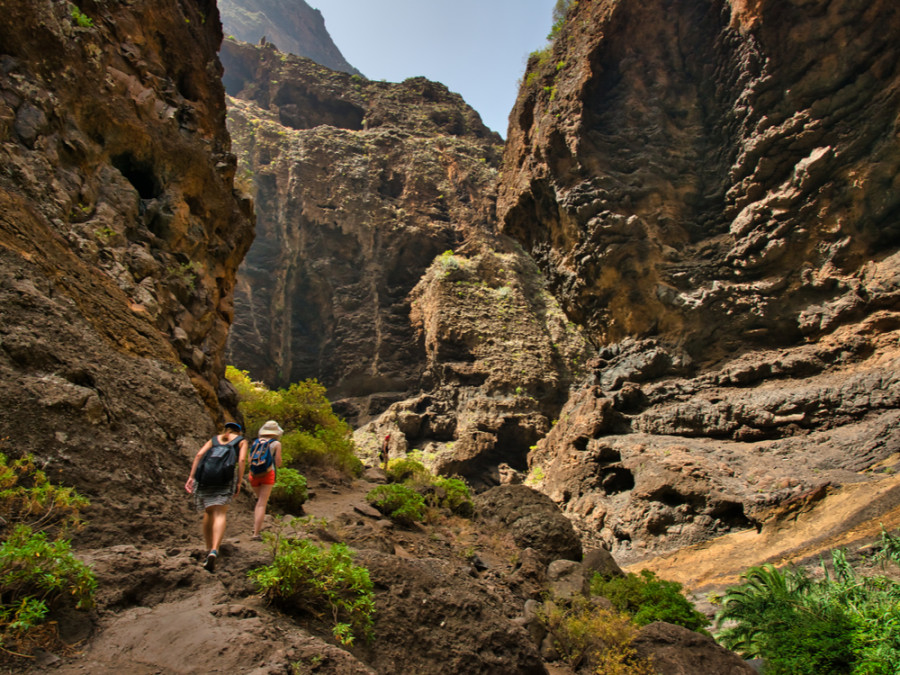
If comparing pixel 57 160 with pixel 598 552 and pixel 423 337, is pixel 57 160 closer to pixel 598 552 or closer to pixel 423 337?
pixel 598 552

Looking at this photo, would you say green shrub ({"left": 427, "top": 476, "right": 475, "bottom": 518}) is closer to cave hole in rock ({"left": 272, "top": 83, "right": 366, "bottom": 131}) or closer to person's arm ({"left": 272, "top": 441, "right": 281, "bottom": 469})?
person's arm ({"left": 272, "top": 441, "right": 281, "bottom": 469})

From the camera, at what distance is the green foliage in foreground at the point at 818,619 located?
18.7 ft

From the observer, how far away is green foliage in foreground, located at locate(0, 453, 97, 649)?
2506 millimetres

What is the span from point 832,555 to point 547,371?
17.2m

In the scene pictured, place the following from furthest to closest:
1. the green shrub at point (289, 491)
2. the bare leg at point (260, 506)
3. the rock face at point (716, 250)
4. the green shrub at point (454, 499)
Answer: the rock face at point (716, 250) < the green shrub at point (454, 499) < the green shrub at point (289, 491) < the bare leg at point (260, 506)

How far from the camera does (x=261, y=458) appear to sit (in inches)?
237

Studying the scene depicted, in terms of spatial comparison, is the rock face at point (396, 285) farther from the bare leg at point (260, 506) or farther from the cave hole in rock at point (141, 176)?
the bare leg at point (260, 506)

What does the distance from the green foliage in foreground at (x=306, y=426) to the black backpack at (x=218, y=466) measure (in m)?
6.34

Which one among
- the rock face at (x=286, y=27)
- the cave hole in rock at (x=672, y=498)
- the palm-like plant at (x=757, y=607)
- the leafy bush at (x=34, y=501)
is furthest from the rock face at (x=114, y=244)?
the rock face at (x=286, y=27)

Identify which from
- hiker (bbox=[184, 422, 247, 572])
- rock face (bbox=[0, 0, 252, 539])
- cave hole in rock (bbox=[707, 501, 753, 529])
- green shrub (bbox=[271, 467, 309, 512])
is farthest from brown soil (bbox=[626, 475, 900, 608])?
rock face (bbox=[0, 0, 252, 539])

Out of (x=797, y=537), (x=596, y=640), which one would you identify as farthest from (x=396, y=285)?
(x=596, y=640)

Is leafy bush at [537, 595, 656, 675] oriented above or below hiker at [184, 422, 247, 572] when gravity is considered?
below

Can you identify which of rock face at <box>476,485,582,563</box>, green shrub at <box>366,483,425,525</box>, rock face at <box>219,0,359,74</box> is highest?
rock face at <box>219,0,359,74</box>

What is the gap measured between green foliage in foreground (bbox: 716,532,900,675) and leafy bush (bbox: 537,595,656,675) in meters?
1.94
